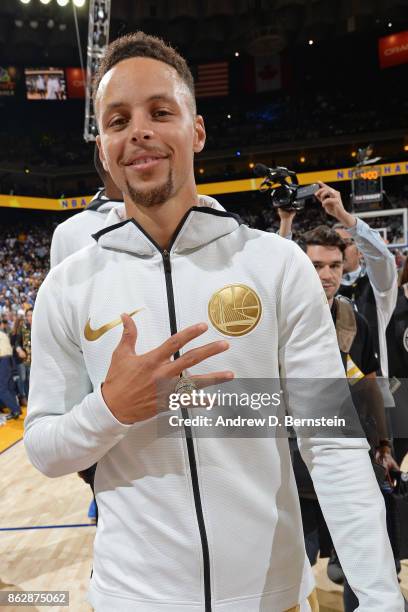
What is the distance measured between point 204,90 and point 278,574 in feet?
69.0

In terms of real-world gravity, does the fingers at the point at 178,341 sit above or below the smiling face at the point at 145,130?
below

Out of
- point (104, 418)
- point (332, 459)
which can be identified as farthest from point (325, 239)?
point (104, 418)

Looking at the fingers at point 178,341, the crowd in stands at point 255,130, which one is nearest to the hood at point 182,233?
the fingers at point 178,341

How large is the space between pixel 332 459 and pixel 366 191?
1152 centimetres

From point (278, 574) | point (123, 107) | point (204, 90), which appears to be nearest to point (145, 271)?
point (123, 107)

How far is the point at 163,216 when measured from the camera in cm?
108

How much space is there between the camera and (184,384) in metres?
0.95

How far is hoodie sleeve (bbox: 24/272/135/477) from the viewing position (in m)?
0.92

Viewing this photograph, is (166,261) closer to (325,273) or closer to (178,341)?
(178,341)

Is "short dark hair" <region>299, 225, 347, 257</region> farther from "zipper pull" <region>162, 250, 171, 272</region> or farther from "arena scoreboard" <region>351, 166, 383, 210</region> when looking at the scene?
"arena scoreboard" <region>351, 166, 383, 210</region>

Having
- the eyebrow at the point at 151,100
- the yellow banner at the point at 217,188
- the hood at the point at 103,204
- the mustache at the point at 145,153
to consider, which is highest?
the yellow banner at the point at 217,188

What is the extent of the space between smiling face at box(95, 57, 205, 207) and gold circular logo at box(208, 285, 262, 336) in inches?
9.4

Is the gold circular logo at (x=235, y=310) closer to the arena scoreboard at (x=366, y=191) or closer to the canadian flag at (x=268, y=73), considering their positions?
A: the arena scoreboard at (x=366, y=191)

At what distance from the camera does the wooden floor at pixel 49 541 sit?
2711mm
